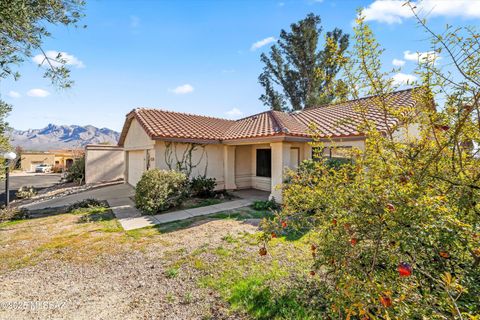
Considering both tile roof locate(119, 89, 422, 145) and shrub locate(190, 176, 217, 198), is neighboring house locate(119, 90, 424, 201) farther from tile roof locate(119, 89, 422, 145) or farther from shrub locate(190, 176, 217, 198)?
shrub locate(190, 176, 217, 198)

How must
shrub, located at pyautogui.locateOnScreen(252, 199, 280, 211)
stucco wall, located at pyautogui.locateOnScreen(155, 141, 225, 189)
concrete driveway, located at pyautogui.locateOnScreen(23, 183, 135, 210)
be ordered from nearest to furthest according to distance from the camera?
shrub, located at pyautogui.locateOnScreen(252, 199, 280, 211)
concrete driveway, located at pyautogui.locateOnScreen(23, 183, 135, 210)
stucco wall, located at pyautogui.locateOnScreen(155, 141, 225, 189)

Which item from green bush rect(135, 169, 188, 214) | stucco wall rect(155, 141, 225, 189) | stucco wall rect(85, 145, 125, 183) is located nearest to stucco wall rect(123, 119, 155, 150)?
stucco wall rect(155, 141, 225, 189)

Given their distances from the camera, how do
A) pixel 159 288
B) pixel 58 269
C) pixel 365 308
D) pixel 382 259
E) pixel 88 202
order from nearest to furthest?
pixel 365 308 → pixel 382 259 → pixel 159 288 → pixel 58 269 → pixel 88 202

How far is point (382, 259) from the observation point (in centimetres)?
259

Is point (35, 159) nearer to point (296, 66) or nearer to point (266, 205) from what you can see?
point (296, 66)

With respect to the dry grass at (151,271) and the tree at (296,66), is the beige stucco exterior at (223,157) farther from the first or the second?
the tree at (296,66)

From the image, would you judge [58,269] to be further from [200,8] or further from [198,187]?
[200,8]

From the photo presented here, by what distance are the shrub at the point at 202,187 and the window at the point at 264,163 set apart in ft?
12.6

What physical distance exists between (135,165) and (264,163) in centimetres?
954

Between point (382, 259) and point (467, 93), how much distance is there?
6.47 feet

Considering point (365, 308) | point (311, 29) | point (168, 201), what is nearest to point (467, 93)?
point (365, 308)

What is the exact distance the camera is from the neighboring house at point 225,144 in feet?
36.5

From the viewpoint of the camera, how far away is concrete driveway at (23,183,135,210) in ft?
40.1

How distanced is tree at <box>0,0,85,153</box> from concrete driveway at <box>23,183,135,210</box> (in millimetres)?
7110
